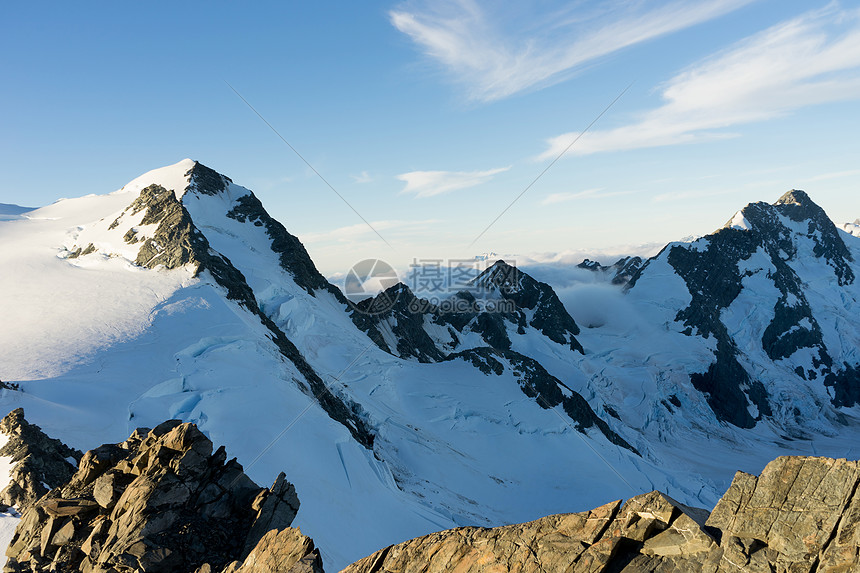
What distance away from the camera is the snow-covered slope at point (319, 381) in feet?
90.7

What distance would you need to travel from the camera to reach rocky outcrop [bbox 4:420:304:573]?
1200cm

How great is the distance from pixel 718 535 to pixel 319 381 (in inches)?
1565

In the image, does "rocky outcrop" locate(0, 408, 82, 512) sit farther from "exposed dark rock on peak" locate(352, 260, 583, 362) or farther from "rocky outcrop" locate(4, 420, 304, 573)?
"exposed dark rock on peak" locate(352, 260, 583, 362)

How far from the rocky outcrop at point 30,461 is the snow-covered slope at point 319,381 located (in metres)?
2.24

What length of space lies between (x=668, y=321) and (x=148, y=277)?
129815 mm

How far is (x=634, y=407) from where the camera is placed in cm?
10400

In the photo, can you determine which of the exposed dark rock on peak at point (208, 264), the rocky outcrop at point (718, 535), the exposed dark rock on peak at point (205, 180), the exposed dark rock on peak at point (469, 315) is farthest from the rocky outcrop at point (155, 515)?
the exposed dark rock on peak at point (205, 180)

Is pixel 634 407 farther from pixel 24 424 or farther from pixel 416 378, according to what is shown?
pixel 24 424

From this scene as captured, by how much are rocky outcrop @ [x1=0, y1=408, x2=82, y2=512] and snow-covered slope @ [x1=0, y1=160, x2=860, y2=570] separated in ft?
7.36

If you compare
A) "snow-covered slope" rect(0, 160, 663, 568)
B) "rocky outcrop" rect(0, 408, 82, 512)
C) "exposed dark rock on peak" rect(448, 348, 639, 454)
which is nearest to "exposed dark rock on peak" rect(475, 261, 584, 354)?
"exposed dark rock on peak" rect(448, 348, 639, 454)

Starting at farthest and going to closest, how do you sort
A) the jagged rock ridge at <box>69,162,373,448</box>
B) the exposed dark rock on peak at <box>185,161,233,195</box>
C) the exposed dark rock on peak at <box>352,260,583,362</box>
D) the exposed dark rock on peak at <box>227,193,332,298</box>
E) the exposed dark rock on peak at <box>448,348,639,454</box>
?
the exposed dark rock on peak at <box>352,260,583,362</box>
the exposed dark rock on peak at <box>185,161,233,195</box>
the exposed dark rock on peak at <box>227,193,332,298</box>
the exposed dark rock on peak at <box>448,348,639,454</box>
the jagged rock ridge at <box>69,162,373,448</box>

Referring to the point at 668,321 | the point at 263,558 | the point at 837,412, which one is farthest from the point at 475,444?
the point at 837,412

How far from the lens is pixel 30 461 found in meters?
16.7

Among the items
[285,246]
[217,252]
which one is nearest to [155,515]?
[217,252]
